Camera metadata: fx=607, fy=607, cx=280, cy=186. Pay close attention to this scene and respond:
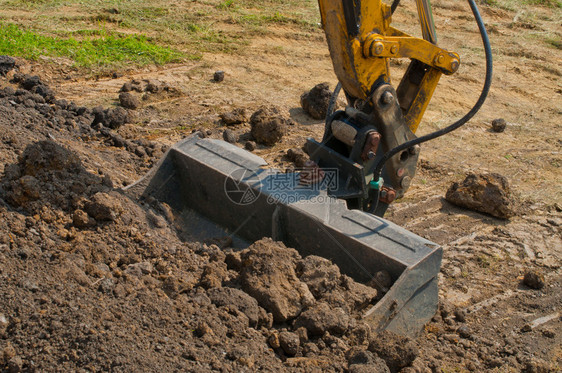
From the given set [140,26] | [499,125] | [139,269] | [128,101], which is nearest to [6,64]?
[128,101]

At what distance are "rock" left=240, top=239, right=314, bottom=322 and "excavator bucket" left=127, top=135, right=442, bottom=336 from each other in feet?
1.38

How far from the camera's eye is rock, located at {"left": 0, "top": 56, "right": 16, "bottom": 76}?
25.3 feet

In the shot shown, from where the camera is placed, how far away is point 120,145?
20.8 feet

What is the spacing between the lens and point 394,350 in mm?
3527

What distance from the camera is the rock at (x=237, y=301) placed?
3.60 metres

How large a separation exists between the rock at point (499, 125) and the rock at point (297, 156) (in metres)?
2.79

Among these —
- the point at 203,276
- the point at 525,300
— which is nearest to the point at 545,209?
the point at 525,300

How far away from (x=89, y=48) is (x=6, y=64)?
153 cm

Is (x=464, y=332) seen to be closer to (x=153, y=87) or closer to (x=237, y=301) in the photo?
(x=237, y=301)

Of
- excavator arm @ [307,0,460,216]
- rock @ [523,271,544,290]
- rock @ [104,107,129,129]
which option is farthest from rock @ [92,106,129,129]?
rock @ [523,271,544,290]

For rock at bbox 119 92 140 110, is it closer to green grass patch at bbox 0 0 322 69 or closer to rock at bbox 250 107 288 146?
green grass patch at bbox 0 0 322 69

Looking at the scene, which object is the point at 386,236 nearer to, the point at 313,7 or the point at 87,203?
the point at 87,203

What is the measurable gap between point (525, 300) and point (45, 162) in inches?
151

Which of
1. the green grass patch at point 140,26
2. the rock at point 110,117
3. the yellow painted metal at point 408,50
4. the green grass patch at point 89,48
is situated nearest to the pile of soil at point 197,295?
the rock at point 110,117
